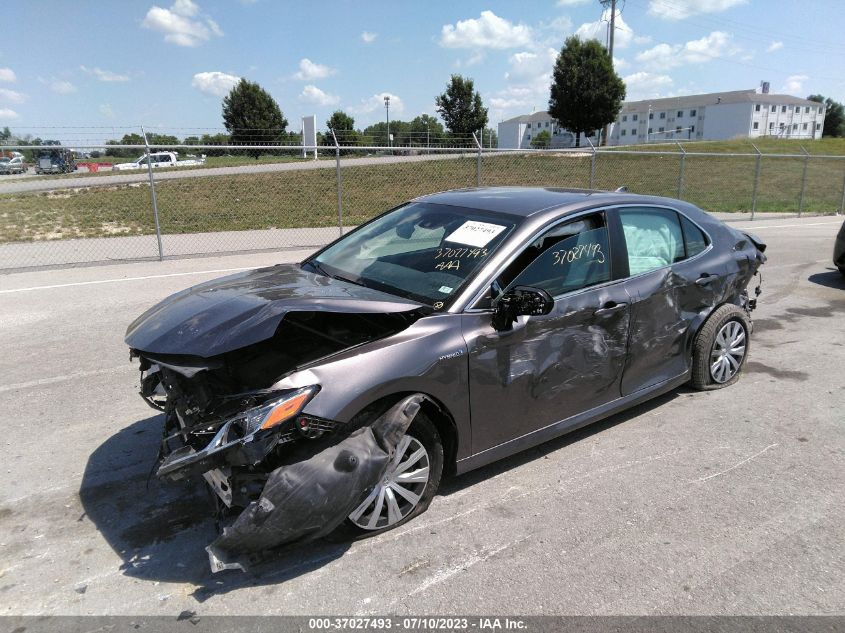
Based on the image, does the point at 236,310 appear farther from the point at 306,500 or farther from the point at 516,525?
the point at 516,525

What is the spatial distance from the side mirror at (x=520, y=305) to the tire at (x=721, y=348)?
209 cm

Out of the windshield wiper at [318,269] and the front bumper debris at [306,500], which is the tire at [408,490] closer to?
the front bumper debris at [306,500]

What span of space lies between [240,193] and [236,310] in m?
16.0

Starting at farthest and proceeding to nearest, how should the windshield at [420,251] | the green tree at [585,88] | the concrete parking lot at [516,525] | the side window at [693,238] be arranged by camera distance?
1. the green tree at [585,88]
2. the side window at [693,238]
3. the windshield at [420,251]
4. the concrete parking lot at [516,525]

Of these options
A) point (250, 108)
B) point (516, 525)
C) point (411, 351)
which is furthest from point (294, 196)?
point (250, 108)

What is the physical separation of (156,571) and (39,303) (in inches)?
251

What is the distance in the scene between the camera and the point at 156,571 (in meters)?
2.83

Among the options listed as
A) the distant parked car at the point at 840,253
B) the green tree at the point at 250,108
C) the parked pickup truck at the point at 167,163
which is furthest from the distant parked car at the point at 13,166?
the green tree at the point at 250,108

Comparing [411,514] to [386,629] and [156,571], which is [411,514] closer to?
[386,629]

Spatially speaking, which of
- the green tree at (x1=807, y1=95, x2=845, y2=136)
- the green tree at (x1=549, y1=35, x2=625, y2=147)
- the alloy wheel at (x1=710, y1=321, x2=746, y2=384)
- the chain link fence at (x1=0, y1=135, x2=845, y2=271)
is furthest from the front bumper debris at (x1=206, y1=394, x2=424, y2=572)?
the green tree at (x1=807, y1=95, x2=845, y2=136)

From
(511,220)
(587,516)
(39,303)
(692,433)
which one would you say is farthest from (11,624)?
(39,303)

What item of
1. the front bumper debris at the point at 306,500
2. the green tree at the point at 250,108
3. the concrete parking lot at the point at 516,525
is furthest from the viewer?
the green tree at the point at 250,108

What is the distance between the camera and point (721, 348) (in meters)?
4.91

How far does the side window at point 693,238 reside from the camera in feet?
15.3
